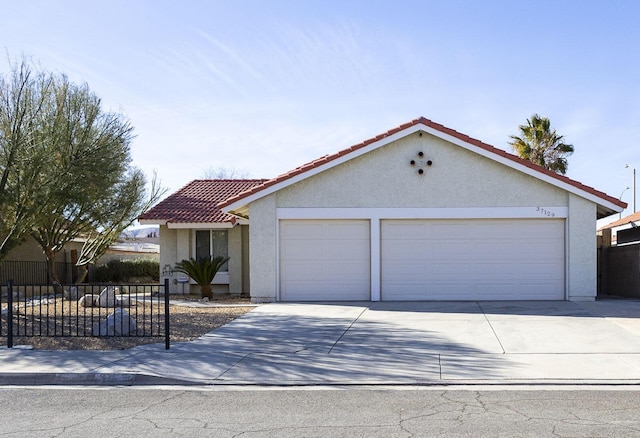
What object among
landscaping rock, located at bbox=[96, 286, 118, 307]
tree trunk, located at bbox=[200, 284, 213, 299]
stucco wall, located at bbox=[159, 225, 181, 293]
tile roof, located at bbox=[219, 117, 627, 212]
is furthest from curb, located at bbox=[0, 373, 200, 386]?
stucco wall, located at bbox=[159, 225, 181, 293]

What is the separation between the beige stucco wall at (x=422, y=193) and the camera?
1878 cm

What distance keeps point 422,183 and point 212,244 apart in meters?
8.12

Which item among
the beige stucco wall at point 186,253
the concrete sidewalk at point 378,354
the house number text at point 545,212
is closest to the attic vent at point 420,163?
the house number text at point 545,212

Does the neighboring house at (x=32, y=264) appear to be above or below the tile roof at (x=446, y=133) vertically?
below

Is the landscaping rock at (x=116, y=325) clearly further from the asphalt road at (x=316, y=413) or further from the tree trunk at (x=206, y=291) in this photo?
the tree trunk at (x=206, y=291)

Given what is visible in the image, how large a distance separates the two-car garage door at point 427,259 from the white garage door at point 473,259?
0.09 feet

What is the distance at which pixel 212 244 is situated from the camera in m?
23.9

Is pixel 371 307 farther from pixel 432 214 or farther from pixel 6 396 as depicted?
pixel 6 396

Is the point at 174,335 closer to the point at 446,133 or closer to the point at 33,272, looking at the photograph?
the point at 446,133

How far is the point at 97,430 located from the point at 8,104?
1036 cm

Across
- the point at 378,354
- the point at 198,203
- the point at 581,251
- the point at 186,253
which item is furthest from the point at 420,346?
the point at 198,203

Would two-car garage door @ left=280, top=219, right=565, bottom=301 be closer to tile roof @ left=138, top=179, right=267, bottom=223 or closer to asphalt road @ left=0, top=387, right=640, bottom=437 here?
tile roof @ left=138, top=179, right=267, bottom=223

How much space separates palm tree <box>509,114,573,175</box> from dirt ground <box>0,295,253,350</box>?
19821 millimetres

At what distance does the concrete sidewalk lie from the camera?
1003 cm
